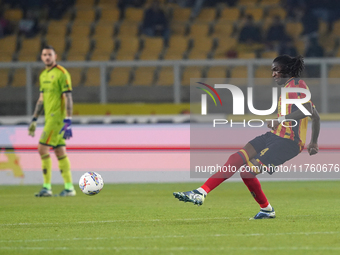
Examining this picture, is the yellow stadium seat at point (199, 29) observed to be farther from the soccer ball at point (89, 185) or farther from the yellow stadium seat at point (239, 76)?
the soccer ball at point (89, 185)

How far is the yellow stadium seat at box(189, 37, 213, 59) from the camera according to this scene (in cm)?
1709

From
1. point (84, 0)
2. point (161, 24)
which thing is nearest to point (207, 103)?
point (161, 24)

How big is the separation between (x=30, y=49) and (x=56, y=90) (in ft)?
23.9

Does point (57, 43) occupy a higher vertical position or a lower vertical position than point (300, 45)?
higher

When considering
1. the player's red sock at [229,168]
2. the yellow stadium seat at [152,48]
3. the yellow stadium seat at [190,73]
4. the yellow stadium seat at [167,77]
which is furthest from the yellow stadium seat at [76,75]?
the player's red sock at [229,168]

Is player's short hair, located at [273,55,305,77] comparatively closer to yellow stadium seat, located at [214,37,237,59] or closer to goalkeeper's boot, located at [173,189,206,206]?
goalkeeper's boot, located at [173,189,206,206]

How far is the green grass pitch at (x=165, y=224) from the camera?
A: 5531 mm

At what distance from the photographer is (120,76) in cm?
1348

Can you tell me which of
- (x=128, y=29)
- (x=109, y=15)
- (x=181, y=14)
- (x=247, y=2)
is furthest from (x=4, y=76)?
(x=247, y=2)

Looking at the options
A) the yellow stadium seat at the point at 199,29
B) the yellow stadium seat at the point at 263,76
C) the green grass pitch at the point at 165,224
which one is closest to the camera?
the green grass pitch at the point at 165,224

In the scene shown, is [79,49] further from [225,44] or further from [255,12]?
[255,12]

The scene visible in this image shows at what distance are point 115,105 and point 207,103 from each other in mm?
2037

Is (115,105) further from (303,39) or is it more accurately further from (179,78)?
(303,39)

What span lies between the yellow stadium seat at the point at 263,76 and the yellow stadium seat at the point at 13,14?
8.95 meters
